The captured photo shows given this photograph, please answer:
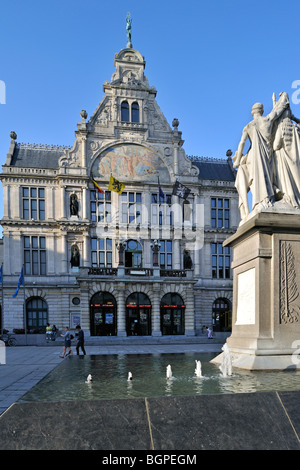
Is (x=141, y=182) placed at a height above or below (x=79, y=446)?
above

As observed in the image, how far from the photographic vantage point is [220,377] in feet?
21.2

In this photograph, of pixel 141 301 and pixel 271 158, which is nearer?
pixel 271 158

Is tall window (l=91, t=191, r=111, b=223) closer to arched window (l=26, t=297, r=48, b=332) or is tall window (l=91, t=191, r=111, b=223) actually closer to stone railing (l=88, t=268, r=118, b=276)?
stone railing (l=88, t=268, r=118, b=276)

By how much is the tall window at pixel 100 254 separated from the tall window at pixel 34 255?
537 cm

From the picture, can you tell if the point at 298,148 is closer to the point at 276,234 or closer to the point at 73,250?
the point at 276,234

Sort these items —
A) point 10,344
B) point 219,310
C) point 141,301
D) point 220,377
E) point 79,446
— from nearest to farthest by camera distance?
point 79,446 → point 220,377 → point 10,344 → point 141,301 → point 219,310

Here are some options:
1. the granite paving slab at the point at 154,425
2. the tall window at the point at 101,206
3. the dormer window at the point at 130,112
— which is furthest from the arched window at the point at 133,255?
the granite paving slab at the point at 154,425

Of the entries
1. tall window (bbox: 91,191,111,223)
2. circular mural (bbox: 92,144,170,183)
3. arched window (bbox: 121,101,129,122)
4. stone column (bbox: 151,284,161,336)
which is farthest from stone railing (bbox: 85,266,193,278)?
arched window (bbox: 121,101,129,122)

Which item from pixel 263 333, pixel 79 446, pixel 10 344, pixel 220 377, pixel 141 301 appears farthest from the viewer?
pixel 141 301

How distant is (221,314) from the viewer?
45.3 metres

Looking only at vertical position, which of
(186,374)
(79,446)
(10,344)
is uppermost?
(79,446)

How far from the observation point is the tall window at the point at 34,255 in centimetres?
4175

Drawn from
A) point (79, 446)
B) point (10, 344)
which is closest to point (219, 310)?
point (10, 344)

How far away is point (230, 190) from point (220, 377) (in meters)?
41.8
